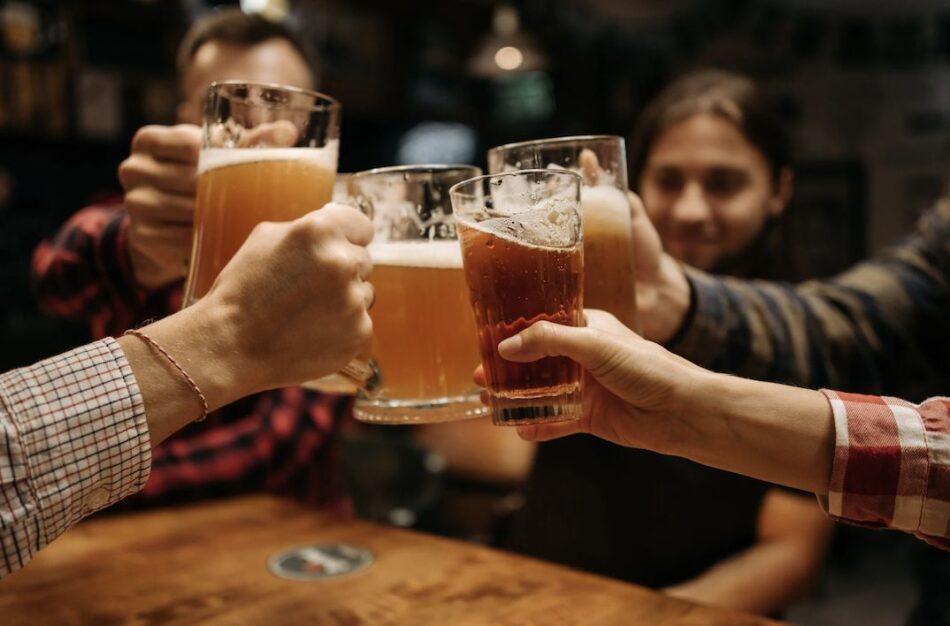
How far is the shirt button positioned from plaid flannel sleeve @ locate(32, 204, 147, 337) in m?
0.96

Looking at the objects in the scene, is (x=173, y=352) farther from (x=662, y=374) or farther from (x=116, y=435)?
(x=662, y=374)

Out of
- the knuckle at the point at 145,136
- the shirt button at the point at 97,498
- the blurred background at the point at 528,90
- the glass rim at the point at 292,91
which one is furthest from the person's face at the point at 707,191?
the blurred background at the point at 528,90

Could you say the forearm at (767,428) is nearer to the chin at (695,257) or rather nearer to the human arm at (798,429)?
the human arm at (798,429)

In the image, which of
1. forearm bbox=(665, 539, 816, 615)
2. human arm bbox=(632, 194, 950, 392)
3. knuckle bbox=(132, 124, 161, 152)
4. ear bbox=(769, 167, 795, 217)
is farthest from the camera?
ear bbox=(769, 167, 795, 217)

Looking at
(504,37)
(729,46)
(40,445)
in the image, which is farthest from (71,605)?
(729,46)

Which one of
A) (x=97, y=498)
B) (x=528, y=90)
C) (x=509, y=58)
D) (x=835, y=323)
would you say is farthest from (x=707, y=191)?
(x=528, y=90)

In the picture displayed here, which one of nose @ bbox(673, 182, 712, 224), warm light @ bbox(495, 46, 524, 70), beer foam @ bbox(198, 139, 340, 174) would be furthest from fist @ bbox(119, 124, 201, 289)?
warm light @ bbox(495, 46, 524, 70)

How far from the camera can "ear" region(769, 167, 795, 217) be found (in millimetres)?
2116

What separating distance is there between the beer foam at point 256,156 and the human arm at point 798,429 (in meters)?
0.39

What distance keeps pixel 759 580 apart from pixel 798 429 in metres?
1.01

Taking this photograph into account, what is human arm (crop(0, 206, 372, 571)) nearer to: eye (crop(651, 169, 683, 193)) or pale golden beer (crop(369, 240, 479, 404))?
pale golden beer (crop(369, 240, 479, 404))

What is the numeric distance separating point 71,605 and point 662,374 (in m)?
0.94

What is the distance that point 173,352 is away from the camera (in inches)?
34.7

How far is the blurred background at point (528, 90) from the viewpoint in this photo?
379 centimetres
